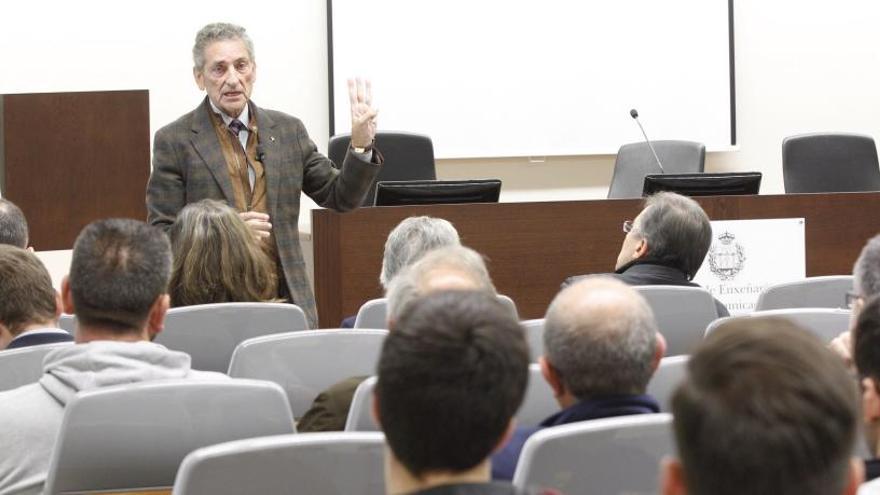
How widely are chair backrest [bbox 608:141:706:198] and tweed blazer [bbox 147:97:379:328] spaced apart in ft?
8.29

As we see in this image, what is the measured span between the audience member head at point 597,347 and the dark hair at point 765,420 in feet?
3.53

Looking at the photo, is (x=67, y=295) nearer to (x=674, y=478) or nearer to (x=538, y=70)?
(x=674, y=478)

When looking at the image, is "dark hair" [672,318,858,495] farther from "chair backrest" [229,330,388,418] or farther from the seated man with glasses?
the seated man with glasses

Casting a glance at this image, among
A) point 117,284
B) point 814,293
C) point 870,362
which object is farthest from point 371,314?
point 870,362

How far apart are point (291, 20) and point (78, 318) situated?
563 cm

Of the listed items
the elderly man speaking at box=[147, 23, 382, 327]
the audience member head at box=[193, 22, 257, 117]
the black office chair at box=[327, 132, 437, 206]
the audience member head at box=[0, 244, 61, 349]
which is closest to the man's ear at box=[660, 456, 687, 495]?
the audience member head at box=[0, 244, 61, 349]

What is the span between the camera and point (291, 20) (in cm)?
796

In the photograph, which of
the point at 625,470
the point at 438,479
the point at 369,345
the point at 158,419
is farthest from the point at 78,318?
the point at 438,479

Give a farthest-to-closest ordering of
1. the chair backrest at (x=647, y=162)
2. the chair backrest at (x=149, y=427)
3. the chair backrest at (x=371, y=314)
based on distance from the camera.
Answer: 1. the chair backrest at (x=647, y=162)
2. the chair backrest at (x=371, y=314)
3. the chair backrest at (x=149, y=427)

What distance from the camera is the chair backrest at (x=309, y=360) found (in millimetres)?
3000

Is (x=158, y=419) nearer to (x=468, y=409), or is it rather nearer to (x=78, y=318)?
(x=78, y=318)

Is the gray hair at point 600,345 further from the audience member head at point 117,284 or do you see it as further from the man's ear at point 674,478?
the man's ear at point 674,478

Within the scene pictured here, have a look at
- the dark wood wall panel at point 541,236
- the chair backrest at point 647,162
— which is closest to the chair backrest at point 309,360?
the dark wood wall panel at point 541,236

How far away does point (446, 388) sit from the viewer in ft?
4.82
